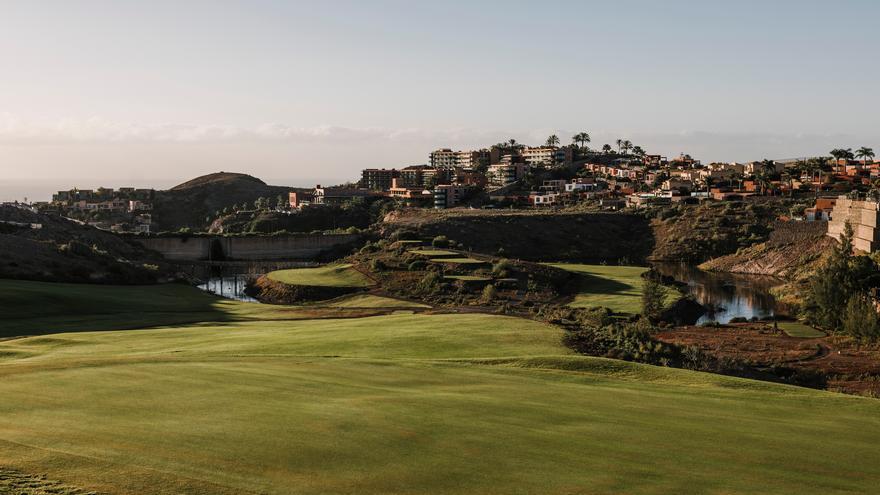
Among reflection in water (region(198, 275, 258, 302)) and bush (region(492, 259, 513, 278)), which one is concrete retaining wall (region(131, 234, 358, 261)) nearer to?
reflection in water (region(198, 275, 258, 302))

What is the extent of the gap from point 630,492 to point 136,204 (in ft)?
635

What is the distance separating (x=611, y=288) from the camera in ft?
256

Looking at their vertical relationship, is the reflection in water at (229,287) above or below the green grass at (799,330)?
above

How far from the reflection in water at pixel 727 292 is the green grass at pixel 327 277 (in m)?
32.7

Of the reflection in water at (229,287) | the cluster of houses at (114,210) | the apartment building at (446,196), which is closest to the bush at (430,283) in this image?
the reflection in water at (229,287)

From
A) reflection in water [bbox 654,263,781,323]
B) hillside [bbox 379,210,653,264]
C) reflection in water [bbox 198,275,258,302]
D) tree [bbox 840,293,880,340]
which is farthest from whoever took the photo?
hillside [bbox 379,210,653,264]

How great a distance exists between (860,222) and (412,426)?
86.5 m

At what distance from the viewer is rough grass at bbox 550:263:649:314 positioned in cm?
6806

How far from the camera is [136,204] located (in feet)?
636

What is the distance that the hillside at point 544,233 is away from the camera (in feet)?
415

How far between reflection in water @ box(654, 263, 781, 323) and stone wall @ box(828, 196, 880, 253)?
971 centimetres

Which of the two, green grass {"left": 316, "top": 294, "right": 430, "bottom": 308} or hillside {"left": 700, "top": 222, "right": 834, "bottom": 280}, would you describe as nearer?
green grass {"left": 316, "top": 294, "right": 430, "bottom": 308}

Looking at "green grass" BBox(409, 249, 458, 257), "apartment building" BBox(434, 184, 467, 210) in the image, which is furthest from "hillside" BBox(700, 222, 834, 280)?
"apartment building" BBox(434, 184, 467, 210)

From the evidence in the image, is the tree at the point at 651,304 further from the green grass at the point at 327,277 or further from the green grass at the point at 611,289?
the green grass at the point at 327,277
